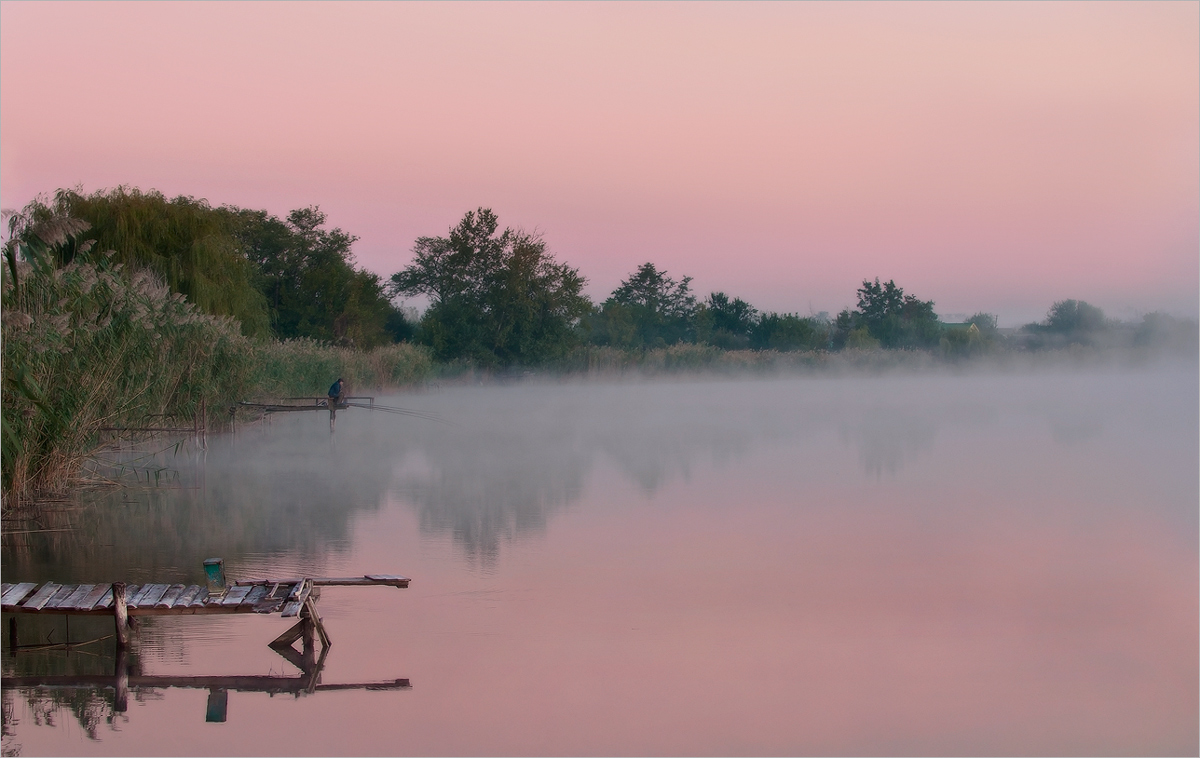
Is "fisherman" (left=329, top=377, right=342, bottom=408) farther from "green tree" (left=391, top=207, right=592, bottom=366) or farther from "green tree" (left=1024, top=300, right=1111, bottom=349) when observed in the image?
"green tree" (left=1024, top=300, right=1111, bottom=349)

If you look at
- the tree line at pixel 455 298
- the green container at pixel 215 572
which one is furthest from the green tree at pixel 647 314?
the green container at pixel 215 572

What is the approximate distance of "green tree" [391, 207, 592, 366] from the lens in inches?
1695

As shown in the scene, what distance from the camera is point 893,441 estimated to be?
64.4 ft

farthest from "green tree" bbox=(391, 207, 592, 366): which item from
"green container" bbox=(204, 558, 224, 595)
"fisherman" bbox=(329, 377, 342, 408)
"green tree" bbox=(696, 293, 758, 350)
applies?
"green container" bbox=(204, 558, 224, 595)

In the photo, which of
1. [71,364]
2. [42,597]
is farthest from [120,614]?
[71,364]

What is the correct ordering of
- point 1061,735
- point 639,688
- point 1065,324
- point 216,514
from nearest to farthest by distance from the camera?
point 1061,735
point 639,688
point 216,514
point 1065,324

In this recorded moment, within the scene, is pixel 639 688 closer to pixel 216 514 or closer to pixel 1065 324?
pixel 216 514

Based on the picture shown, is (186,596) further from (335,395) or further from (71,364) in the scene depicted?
(335,395)

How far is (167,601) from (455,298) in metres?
38.3

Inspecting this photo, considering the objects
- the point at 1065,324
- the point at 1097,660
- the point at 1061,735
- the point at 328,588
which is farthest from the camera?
the point at 1065,324

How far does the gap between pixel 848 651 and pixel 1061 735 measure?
1.44 metres

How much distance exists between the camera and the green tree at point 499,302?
43.1 metres

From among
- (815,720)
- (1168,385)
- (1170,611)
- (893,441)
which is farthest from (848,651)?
(1168,385)

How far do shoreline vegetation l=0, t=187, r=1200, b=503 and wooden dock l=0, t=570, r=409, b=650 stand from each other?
226 centimetres
